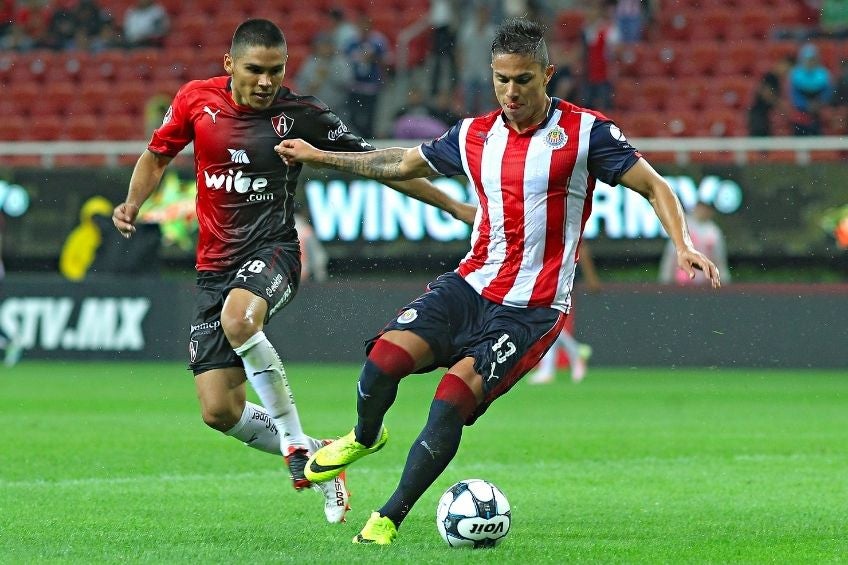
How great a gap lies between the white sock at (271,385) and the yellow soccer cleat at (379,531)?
3.47 feet

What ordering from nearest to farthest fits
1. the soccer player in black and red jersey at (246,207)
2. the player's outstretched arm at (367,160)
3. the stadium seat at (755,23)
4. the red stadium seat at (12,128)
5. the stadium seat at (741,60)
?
1. the player's outstretched arm at (367,160)
2. the soccer player in black and red jersey at (246,207)
3. the stadium seat at (741,60)
4. the stadium seat at (755,23)
5. the red stadium seat at (12,128)

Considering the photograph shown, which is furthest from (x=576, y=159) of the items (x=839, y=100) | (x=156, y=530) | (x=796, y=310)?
(x=839, y=100)

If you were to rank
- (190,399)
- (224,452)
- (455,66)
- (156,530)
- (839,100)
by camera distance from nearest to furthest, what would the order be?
(156,530) < (224,452) < (190,399) < (839,100) < (455,66)

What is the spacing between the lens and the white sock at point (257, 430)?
25.6 ft

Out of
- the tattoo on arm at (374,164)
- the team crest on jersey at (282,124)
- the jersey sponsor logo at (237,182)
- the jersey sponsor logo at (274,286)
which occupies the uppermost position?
the team crest on jersey at (282,124)

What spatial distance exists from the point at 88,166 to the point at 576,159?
13.8 m

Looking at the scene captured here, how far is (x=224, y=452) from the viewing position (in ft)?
34.4

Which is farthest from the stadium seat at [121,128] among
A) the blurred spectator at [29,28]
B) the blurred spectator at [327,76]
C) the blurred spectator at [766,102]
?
the blurred spectator at [766,102]

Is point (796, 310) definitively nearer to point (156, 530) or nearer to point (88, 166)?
point (88, 166)

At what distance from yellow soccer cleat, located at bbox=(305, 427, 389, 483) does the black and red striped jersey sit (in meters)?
1.40

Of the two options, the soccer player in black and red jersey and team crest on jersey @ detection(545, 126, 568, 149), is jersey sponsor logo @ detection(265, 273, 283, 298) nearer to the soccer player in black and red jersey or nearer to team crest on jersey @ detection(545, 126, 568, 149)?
the soccer player in black and red jersey

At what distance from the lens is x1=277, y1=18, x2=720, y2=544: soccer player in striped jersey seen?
21.1 feet

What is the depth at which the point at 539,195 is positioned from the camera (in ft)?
21.8

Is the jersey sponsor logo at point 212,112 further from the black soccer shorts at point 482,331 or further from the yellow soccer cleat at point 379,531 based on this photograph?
the yellow soccer cleat at point 379,531
